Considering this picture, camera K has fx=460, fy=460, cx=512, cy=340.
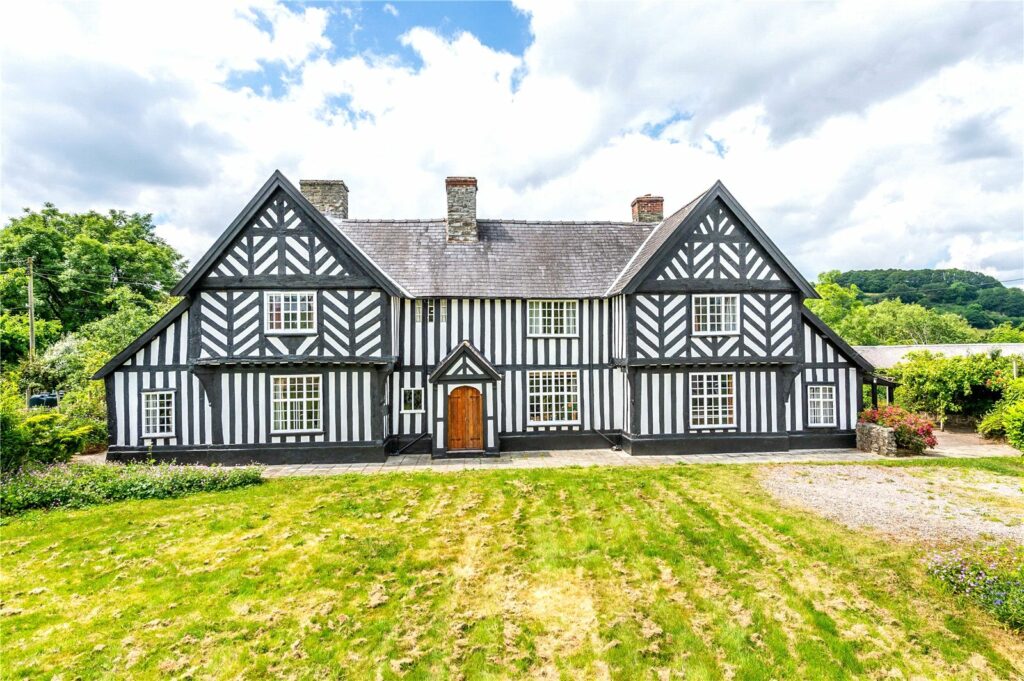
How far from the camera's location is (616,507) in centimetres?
1005

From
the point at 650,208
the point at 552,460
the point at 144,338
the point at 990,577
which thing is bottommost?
the point at 552,460

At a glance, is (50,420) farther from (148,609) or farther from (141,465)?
(148,609)

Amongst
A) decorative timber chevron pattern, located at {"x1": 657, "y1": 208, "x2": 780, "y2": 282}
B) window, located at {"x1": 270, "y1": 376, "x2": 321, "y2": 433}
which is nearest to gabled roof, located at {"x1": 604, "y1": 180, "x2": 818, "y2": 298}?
decorative timber chevron pattern, located at {"x1": 657, "y1": 208, "x2": 780, "y2": 282}

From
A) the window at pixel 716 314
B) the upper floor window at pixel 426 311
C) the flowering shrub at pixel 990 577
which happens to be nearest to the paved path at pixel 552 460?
the window at pixel 716 314

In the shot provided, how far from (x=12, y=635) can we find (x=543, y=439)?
41.4ft

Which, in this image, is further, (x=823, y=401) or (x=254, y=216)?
(x=823, y=401)

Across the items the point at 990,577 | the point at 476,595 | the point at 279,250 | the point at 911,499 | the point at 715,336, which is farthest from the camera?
the point at 715,336

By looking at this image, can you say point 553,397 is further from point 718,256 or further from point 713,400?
point 718,256

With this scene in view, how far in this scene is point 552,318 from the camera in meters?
16.4

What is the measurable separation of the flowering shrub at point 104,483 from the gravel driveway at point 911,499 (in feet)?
44.5

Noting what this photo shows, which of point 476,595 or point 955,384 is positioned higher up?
point 955,384

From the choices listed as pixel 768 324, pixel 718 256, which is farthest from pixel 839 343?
pixel 718 256

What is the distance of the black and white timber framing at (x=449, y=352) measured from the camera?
1416 centimetres

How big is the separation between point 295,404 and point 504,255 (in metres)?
8.84
